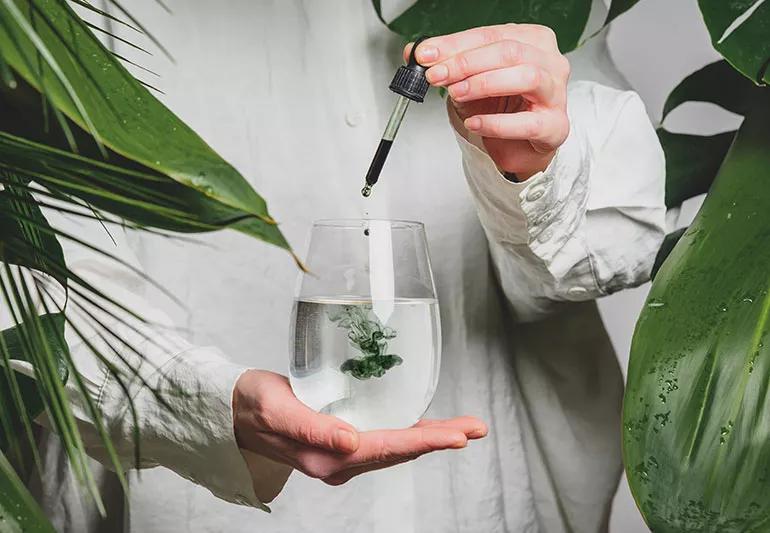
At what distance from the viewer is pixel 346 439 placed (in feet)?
1.33

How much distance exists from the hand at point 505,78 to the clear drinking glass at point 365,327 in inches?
3.0

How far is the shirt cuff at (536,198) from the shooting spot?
537 mm

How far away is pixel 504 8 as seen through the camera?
72cm

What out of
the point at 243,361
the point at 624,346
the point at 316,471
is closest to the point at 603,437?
the point at 624,346

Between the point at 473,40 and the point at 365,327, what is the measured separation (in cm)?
15

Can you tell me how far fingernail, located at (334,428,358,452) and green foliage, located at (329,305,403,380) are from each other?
0.03m

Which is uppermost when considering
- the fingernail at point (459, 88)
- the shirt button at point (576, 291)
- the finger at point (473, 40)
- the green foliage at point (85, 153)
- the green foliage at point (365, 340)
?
the finger at point (473, 40)

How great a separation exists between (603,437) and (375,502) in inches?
9.3

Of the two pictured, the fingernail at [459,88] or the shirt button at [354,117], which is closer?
the fingernail at [459,88]

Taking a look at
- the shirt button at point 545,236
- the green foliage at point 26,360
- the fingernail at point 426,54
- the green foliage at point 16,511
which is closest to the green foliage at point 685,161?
the shirt button at point 545,236

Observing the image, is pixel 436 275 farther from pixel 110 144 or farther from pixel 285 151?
pixel 110 144

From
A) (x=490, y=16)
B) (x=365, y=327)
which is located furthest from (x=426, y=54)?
(x=490, y=16)

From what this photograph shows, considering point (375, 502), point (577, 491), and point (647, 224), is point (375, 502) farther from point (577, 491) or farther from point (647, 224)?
point (647, 224)

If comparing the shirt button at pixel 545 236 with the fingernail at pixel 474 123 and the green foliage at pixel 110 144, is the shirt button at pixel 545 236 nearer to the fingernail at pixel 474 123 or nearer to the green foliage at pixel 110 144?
the fingernail at pixel 474 123
